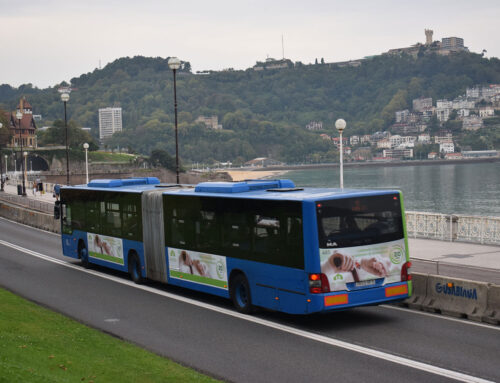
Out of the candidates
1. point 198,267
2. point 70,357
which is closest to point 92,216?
point 198,267

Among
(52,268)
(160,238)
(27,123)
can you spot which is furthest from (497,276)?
(27,123)

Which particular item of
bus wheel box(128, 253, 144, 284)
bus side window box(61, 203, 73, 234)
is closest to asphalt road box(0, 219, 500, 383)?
bus wheel box(128, 253, 144, 284)

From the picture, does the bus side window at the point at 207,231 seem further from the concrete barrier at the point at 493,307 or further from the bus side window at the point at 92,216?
the bus side window at the point at 92,216

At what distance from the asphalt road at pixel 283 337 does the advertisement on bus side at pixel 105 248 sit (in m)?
1.52

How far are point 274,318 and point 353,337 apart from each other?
239cm

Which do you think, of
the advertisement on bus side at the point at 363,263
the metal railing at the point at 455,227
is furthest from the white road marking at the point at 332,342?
the metal railing at the point at 455,227

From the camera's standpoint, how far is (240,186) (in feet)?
51.6

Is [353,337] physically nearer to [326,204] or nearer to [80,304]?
[326,204]

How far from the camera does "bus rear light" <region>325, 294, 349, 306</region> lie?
43.0 ft

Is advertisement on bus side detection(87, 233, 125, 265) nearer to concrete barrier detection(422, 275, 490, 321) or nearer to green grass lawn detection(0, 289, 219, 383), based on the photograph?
green grass lawn detection(0, 289, 219, 383)

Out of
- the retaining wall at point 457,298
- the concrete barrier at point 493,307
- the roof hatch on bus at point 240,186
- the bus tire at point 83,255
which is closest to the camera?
the concrete barrier at point 493,307

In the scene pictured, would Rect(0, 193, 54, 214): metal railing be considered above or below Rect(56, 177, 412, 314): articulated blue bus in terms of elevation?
below

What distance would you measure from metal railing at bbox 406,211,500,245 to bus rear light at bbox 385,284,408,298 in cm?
1221

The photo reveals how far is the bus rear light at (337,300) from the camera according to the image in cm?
1312
